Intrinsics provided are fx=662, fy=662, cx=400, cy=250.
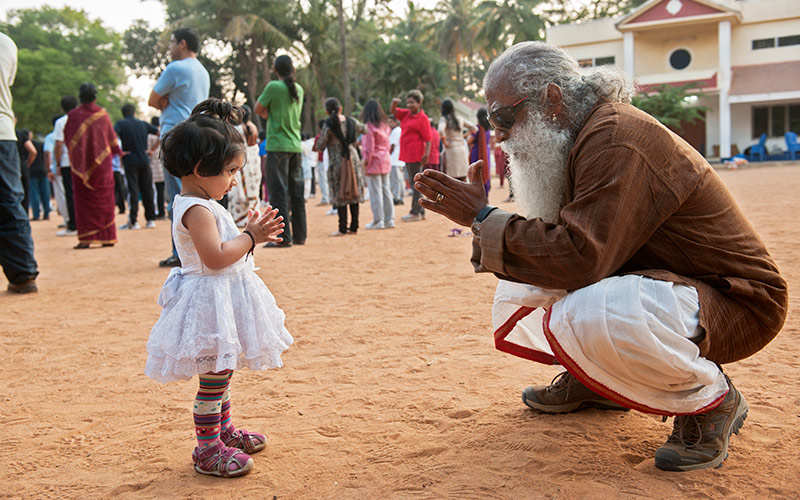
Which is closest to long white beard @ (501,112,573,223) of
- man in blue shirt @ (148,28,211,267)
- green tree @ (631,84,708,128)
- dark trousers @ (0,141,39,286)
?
man in blue shirt @ (148,28,211,267)

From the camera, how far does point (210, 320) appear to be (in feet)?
7.54

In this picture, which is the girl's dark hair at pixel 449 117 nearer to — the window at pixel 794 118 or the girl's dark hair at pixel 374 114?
the girl's dark hair at pixel 374 114

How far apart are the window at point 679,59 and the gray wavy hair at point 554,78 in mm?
29495

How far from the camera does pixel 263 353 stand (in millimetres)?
2354

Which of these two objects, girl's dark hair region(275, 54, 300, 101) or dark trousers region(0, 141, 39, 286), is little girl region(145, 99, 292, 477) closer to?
dark trousers region(0, 141, 39, 286)

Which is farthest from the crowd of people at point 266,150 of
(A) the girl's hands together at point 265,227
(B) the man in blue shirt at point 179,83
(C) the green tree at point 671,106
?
(C) the green tree at point 671,106

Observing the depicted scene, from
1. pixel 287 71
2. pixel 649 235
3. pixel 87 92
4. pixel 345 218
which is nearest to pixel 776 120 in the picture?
pixel 345 218

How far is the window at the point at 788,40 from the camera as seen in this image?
27266 millimetres

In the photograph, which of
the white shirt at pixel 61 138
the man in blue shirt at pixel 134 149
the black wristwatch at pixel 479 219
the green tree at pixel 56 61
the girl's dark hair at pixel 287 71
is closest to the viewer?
the black wristwatch at pixel 479 219

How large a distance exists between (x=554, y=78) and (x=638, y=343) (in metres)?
0.99

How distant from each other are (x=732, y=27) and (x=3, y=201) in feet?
98.1

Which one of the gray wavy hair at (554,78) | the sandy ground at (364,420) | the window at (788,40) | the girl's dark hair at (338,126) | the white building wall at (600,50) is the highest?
the white building wall at (600,50)

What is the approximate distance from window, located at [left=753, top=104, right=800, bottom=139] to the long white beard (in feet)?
97.1

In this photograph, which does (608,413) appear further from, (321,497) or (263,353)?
(263,353)
